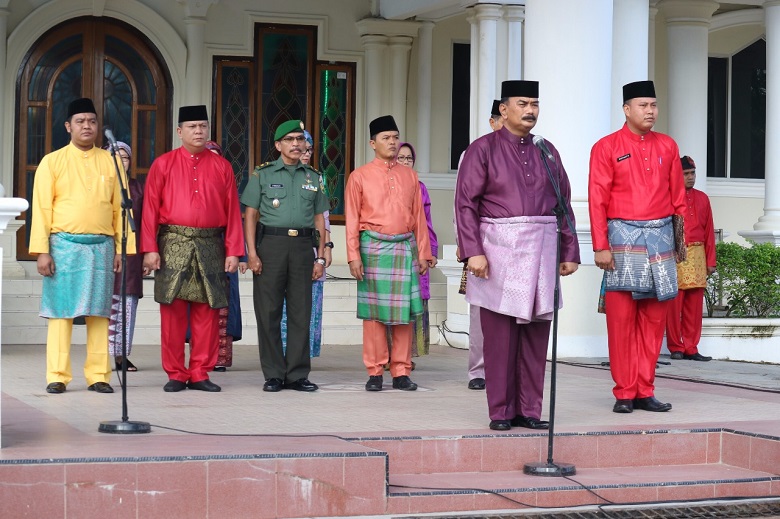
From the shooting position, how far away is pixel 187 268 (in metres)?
8.54

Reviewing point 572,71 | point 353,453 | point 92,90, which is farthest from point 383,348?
point 92,90

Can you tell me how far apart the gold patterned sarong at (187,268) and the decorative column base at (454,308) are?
446 centimetres

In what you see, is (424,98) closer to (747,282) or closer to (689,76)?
(689,76)

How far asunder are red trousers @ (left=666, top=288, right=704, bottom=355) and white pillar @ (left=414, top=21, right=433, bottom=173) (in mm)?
5012

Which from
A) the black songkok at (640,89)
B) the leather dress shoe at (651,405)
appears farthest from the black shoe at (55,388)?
the black songkok at (640,89)

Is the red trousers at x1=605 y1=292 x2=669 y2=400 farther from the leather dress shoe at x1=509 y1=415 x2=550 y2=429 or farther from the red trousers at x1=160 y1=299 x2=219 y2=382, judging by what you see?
the red trousers at x1=160 y1=299 x2=219 y2=382

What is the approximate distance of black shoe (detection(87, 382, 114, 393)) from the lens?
28.0 feet

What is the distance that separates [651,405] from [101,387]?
3.47 meters

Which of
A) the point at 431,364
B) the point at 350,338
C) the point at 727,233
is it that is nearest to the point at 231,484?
the point at 431,364

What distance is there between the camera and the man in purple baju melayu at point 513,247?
7.13 m

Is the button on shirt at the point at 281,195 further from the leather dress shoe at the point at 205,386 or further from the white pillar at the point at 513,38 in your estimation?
the white pillar at the point at 513,38

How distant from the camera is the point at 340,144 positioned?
15828 mm

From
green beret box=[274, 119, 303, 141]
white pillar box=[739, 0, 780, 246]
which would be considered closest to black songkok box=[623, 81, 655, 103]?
green beret box=[274, 119, 303, 141]

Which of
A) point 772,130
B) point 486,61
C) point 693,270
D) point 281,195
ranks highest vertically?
point 486,61
